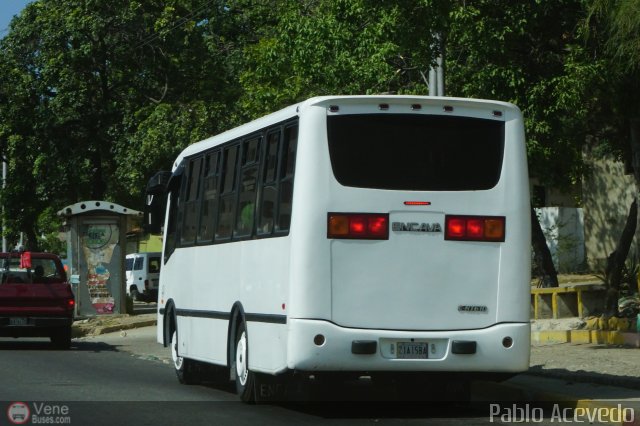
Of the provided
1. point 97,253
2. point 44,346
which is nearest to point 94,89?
point 97,253

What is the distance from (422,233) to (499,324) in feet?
3.65

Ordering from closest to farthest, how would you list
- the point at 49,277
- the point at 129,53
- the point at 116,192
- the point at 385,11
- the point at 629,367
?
the point at 629,367, the point at 385,11, the point at 49,277, the point at 129,53, the point at 116,192

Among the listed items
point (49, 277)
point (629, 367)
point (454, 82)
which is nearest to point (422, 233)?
point (629, 367)

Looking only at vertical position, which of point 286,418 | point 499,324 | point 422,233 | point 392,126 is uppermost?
point 392,126

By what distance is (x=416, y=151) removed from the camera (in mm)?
12242

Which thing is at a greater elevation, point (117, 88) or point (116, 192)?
point (117, 88)

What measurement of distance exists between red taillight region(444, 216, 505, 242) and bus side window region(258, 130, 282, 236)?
1763 mm

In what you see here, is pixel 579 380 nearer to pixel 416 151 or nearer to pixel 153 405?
pixel 416 151

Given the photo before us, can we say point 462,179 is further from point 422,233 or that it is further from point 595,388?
point 595,388

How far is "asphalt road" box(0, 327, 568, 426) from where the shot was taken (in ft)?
39.2

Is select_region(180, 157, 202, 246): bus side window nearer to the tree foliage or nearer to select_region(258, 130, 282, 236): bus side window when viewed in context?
select_region(258, 130, 282, 236): bus side window

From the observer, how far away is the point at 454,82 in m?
21.8

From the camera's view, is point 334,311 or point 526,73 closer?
point 334,311

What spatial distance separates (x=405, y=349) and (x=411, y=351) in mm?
58
